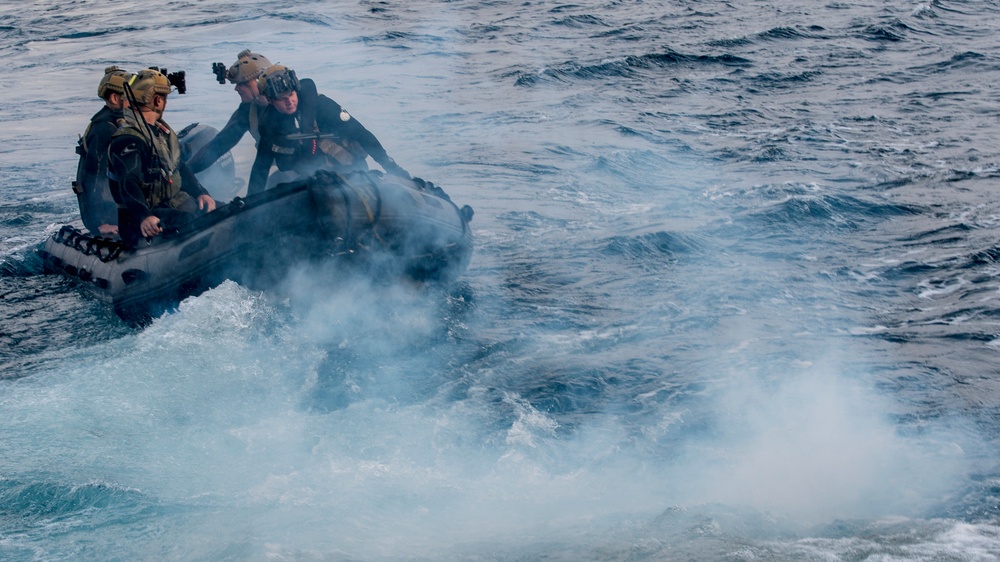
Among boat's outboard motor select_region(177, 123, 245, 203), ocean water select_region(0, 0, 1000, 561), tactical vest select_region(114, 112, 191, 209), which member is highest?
tactical vest select_region(114, 112, 191, 209)

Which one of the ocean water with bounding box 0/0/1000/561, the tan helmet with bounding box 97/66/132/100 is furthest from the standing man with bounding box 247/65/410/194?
the ocean water with bounding box 0/0/1000/561

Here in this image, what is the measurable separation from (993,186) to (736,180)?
2.57 metres

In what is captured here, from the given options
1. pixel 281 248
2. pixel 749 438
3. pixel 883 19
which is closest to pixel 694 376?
pixel 749 438

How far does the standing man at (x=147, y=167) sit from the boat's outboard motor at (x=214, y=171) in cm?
195

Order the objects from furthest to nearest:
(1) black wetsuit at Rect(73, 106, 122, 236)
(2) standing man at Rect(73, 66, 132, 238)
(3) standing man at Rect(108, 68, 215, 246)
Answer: (1) black wetsuit at Rect(73, 106, 122, 236) → (2) standing man at Rect(73, 66, 132, 238) → (3) standing man at Rect(108, 68, 215, 246)

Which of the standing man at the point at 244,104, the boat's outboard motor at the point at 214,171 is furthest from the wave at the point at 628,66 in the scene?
the standing man at the point at 244,104

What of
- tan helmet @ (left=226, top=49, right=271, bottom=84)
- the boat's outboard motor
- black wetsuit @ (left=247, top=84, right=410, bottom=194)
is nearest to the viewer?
black wetsuit @ (left=247, top=84, right=410, bottom=194)

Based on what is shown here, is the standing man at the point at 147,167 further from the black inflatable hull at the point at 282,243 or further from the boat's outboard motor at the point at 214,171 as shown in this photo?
the boat's outboard motor at the point at 214,171

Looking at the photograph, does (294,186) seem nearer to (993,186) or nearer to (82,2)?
(993,186)

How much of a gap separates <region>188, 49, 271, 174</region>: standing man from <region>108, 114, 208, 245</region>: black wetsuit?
0.56 metres

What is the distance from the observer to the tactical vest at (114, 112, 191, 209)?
731 centimetres

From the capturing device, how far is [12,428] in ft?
19.9

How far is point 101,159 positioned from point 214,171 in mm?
2107

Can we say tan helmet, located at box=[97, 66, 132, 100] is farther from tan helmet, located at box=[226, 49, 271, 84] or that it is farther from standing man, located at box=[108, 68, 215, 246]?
tan helmet, located at box=[226, 49, 271, 84]
